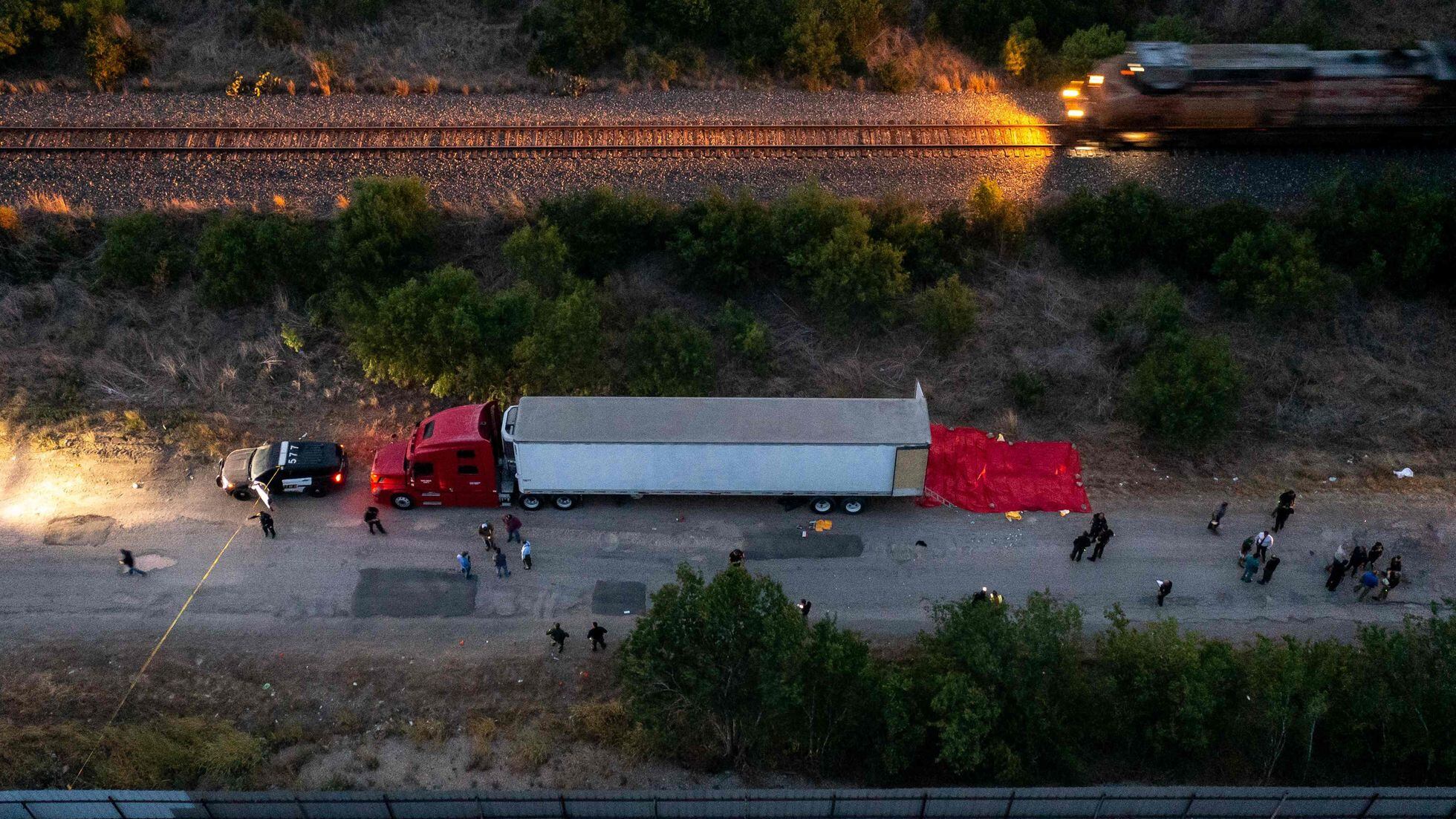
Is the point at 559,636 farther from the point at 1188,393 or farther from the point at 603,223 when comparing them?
the point at 1188,393

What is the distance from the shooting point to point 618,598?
22875 mm

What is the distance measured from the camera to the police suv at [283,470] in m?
24.4

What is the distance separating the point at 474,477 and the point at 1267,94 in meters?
24.0

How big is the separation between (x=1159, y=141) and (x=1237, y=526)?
1240 centimetres

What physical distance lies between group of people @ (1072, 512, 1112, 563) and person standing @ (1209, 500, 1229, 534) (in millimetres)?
2508

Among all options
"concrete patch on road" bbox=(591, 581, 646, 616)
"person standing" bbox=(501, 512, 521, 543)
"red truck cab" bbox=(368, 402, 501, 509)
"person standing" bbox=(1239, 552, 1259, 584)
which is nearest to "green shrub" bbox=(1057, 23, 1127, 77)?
"person standing" bbox=(1239, 552, 1259, 584)

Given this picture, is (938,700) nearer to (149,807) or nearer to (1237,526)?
(1237,526)

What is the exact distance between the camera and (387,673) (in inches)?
833

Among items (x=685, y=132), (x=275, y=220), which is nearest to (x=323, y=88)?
(x=275, y=220)

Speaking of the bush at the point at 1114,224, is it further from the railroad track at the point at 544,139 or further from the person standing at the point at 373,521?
the person standing at the point at 373,521

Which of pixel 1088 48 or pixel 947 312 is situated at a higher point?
pixel 1088 48

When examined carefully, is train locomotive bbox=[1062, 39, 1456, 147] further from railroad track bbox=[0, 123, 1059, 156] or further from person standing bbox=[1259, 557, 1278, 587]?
person standing bbox=[1259, 557, 1278, 587]

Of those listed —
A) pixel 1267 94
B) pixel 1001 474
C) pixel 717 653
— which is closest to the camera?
pixel 717 653

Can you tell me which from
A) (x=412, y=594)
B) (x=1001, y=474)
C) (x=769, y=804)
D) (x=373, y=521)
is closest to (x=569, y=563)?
(x=412, y=594)
